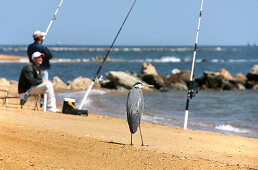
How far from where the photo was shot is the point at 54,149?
5.84 m

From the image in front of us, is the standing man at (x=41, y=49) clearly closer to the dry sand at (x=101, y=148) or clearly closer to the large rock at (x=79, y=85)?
the dry sand at (x=101, y=148)

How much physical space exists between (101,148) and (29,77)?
3979 millimetres

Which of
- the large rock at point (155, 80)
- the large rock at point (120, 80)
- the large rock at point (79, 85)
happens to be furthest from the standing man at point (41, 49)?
the large rock at point (155, 80)

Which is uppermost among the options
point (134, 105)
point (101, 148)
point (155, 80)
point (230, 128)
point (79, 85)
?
point (155, 80)

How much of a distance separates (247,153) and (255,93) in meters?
15.6

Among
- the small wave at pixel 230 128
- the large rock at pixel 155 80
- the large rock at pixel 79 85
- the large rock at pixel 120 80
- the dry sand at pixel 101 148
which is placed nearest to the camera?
the dry sand at pixel 101 148

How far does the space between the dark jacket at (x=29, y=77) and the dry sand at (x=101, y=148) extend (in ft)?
3.63

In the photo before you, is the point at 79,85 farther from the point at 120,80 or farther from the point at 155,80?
the point at 155,80

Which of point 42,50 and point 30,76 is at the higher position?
point 42,50

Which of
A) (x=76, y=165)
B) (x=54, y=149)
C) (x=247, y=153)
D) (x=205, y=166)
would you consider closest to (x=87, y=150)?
(x=54, y=149)

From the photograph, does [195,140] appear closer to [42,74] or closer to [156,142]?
[156,142]

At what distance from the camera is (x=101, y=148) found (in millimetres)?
6285

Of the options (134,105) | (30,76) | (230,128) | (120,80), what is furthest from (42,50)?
(120,80)

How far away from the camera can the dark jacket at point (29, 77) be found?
9664mm
